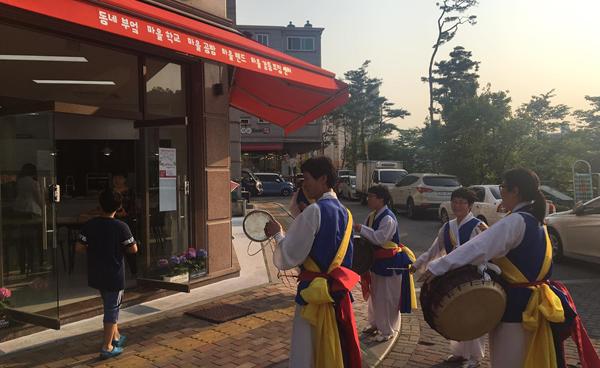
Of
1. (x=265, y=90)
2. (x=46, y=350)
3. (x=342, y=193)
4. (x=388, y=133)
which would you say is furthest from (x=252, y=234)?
(x=388, y=133)

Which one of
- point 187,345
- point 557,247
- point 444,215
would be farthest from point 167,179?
point 444,215

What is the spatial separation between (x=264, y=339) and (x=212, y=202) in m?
2.82

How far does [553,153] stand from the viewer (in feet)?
64.9

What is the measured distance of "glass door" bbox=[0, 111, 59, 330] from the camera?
5184mm

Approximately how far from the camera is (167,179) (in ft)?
22.2

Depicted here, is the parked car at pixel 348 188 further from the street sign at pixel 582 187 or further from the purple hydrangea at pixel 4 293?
the purple hydrangea at pixel 4 293

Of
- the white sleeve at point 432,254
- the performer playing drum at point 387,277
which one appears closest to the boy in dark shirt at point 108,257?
the performer playing drum at point 387,277

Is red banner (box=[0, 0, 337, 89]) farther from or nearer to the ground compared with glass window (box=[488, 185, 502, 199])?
farther from the ground

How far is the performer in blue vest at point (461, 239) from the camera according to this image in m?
4.39

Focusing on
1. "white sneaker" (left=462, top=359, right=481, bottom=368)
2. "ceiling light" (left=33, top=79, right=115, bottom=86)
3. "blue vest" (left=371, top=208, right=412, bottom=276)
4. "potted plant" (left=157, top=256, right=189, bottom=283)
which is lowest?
"white sneaker" (left=462, top=359, right=481, bottom=368)

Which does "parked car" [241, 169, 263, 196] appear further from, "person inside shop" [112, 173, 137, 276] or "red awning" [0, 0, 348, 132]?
"person inside shop" [112, 173, 137, 276]

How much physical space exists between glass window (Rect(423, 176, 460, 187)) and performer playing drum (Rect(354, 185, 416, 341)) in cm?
1243

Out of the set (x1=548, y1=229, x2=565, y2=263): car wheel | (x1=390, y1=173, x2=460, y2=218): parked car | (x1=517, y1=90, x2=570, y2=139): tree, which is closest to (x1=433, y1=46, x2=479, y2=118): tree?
(x1=517, y1=90, x2=570, y2=139): tree

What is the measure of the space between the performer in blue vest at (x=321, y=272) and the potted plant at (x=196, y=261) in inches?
150
